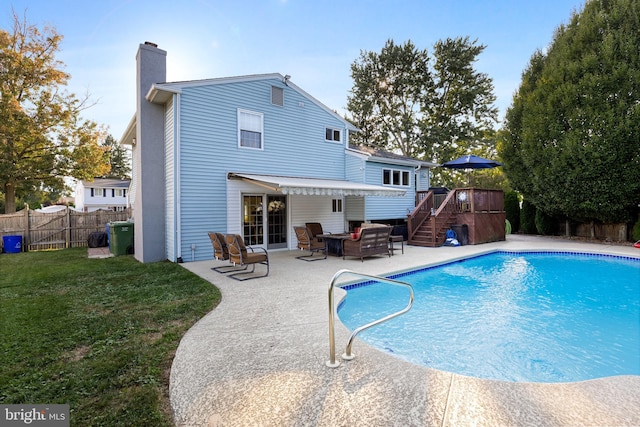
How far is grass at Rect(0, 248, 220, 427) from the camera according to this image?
11.4 feet

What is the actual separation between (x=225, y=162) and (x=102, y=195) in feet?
145

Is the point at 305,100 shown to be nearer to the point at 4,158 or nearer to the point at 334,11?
the point at 334,11

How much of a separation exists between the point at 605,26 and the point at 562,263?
1367 centimetres

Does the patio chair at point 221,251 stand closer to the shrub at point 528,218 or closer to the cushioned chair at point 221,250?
the cushioned chair at point 221,250

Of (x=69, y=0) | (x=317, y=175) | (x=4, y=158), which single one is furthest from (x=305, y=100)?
(x=4, y=158)

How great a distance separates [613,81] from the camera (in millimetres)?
16391

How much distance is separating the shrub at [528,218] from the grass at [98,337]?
23.1 meters

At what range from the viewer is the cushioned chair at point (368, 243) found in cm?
1270

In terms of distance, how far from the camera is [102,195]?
157 feet

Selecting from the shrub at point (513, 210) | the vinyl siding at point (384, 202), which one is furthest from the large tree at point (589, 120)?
the vinyl siding at point (384, 202)

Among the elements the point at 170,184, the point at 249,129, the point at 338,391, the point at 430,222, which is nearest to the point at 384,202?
the point at 430,222

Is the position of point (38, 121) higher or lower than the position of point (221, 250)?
higher

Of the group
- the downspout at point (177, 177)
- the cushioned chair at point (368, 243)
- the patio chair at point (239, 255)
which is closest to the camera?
the patio chair at point (239, 255)

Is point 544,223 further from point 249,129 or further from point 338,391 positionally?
point 338,391
